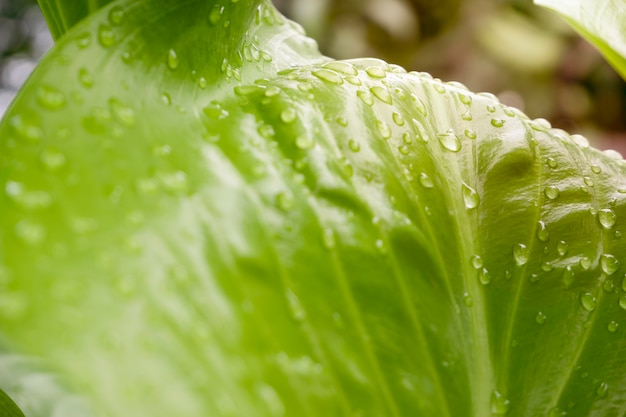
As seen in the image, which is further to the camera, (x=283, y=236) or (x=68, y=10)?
(x=68, y=10)

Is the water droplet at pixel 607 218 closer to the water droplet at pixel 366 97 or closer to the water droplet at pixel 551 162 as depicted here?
the water droplet at pixel 551 162

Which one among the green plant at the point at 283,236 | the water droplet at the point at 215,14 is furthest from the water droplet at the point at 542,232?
the water droplet at the point at 215,14

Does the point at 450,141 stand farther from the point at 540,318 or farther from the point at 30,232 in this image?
the point at 30,232

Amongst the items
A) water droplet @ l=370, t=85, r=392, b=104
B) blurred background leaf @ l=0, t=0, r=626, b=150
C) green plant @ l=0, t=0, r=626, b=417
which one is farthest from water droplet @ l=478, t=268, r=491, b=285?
blurred background leaf @ l=0, t=0, r=626, b=150

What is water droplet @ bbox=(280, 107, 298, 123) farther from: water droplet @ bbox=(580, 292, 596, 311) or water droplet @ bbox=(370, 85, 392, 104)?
water droplet @ bbox=(580, 292, 596, 311)

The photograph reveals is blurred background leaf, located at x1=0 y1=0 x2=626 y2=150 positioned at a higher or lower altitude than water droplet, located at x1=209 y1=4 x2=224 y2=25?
higher

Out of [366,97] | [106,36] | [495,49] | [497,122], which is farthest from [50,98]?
[495,49]
